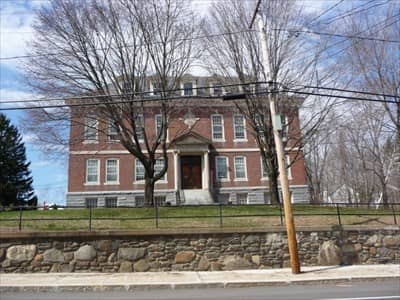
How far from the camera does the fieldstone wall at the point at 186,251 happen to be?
12.0 m

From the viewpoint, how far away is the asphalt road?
26.2 ft

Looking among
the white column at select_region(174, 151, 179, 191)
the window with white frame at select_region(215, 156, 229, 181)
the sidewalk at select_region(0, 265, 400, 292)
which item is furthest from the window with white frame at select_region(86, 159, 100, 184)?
the sidewalk at select_region(0, 265, 400, 292)

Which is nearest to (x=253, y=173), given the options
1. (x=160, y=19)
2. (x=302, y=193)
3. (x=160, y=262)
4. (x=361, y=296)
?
(x=302, y=193)

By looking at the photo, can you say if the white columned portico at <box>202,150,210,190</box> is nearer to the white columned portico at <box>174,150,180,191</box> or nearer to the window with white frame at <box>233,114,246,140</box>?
the white columned portico at <box>174,150,180,191</box>

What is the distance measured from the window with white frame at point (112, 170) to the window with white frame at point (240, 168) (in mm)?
11304

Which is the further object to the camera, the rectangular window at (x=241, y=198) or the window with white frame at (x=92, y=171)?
the rectangular window at (x=241, y=198)

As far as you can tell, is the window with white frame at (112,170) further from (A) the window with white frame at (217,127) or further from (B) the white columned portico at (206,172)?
(A) the window with white frame at (217,127)

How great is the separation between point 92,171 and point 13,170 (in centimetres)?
894

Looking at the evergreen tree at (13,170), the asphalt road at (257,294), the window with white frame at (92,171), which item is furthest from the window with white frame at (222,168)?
the asphalt road at (257,294)

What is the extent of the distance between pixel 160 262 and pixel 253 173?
22.3 metres

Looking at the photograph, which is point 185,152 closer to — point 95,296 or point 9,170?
point 9,170

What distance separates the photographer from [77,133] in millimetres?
21484

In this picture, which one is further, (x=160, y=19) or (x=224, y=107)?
(x=224, y=107)

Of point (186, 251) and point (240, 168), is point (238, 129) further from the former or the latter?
point (186, 251)
